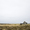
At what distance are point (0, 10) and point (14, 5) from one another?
253mm

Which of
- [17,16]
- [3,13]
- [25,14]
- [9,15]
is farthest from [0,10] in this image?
[25,14]

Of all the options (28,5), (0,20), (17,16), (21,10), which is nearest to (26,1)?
(28,5)

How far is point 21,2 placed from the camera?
0.87m

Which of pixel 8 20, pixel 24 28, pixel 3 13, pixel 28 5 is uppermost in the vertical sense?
pixel 28 5

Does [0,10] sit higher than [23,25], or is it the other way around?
[0,10]

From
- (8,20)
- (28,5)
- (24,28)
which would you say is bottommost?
(24,28)

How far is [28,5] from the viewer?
0.86 m

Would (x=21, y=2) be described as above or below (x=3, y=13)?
above

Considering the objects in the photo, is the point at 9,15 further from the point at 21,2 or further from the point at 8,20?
the point at 21,2

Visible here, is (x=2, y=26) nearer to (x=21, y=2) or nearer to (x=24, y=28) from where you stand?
(x=24, y=28)

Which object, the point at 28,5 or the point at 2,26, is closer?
the point at 2,26

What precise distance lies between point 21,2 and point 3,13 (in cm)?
36

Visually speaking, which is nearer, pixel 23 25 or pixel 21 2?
pixel 23 25

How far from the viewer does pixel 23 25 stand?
63cm
